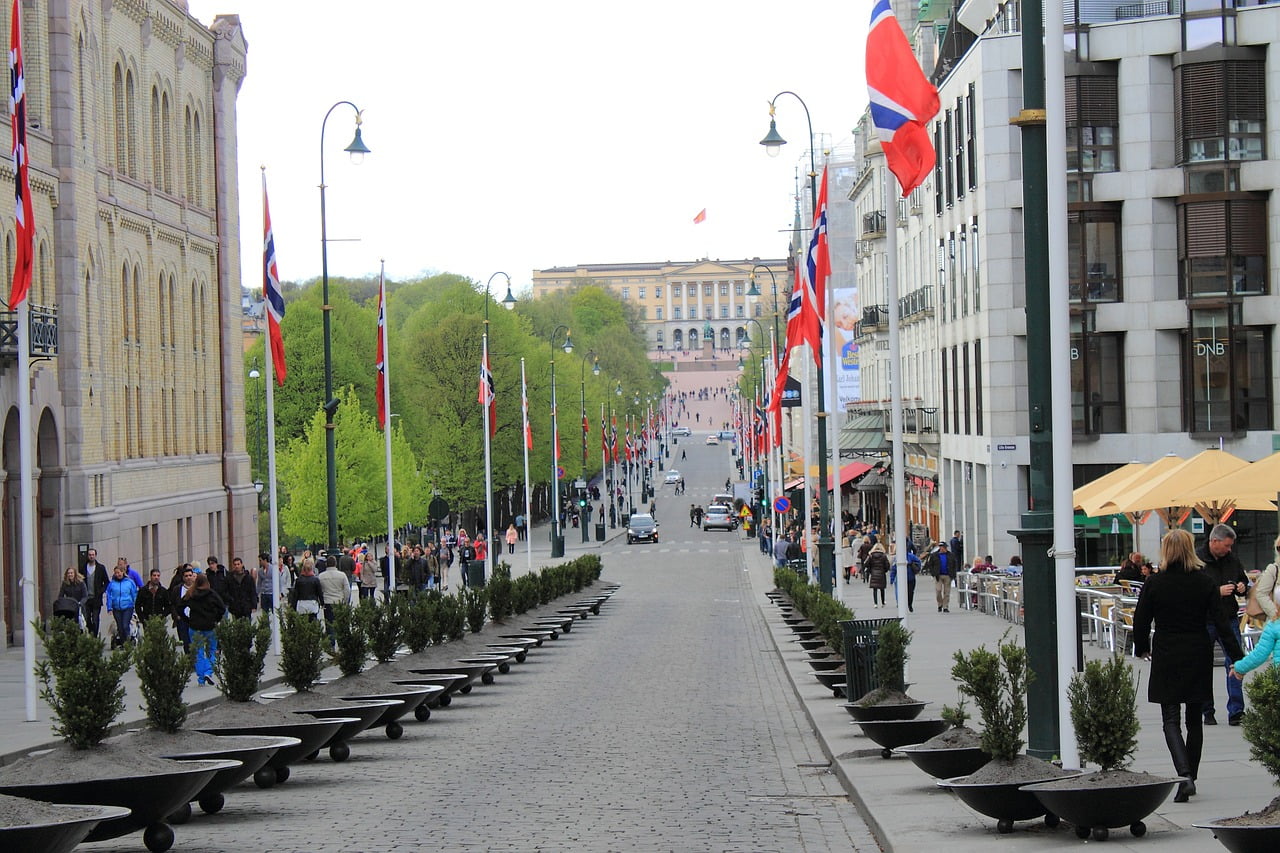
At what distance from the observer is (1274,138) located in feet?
134

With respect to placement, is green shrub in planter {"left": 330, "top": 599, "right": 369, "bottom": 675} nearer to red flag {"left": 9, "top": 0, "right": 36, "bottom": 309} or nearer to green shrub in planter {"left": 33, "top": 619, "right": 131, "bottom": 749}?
green shrub in planter {"left": 33, "top": 619, "right": 131, "bottom": 749}

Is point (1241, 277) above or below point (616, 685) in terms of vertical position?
above

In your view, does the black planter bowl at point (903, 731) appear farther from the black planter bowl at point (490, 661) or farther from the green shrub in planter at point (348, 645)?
the black planter bowl at point (490, 661)

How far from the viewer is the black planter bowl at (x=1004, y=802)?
10602 mm

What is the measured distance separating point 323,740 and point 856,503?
73.9m

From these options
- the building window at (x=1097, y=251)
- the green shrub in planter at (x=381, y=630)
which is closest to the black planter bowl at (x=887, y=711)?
the green shrub in planter at (x=381, y=630)

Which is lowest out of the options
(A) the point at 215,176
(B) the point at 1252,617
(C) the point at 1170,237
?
(B) the point at 1252,617

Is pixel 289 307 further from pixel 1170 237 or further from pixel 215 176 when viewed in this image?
pixel 1170 237

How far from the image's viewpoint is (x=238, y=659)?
15.3 metres

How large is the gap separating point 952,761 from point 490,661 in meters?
11.9

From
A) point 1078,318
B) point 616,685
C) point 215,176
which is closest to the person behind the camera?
point 616,685

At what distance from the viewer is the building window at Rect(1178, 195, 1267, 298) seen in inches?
1638

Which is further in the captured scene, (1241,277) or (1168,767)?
(1241,277)

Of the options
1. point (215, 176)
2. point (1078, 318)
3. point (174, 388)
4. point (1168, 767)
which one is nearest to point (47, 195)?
point (174, 388)
